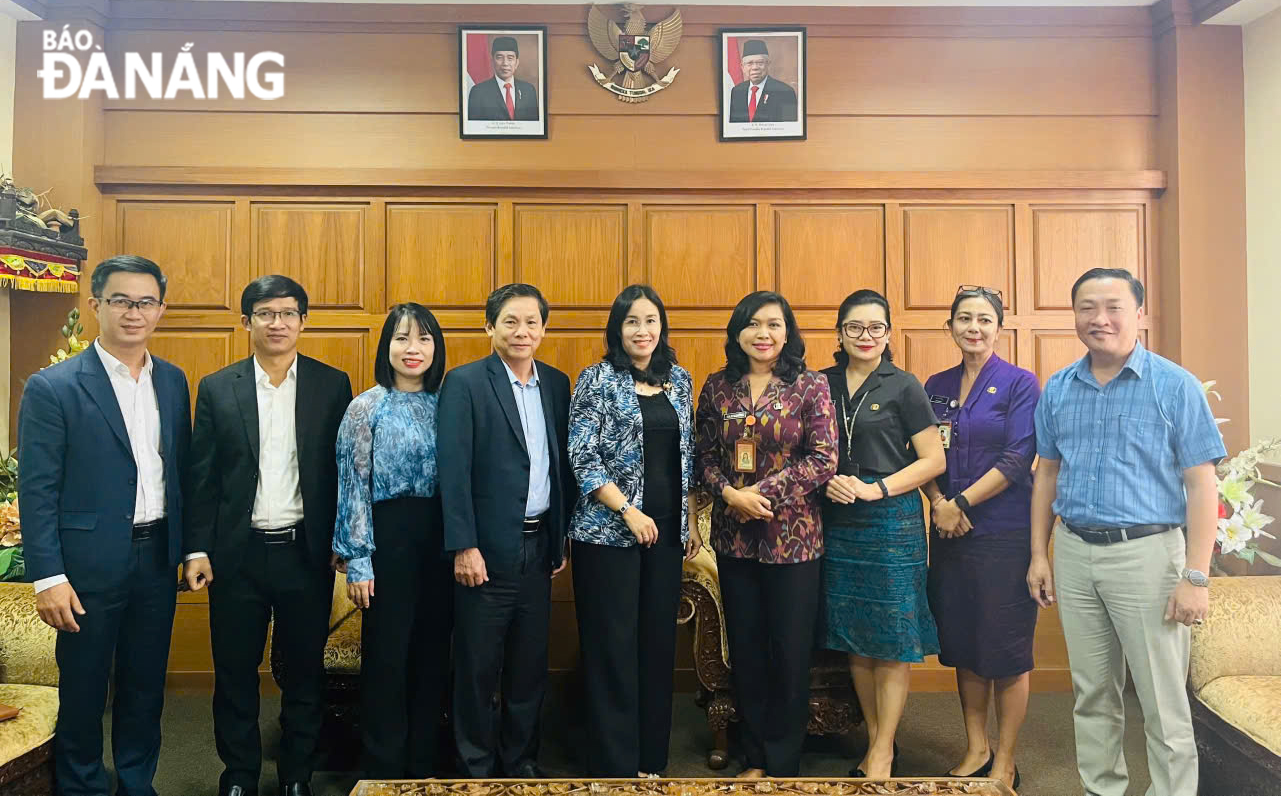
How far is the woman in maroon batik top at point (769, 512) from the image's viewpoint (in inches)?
94.9

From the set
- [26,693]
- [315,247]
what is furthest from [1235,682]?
[315,247]

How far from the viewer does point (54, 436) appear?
6.93 ft

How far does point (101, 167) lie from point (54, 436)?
206 centimetres

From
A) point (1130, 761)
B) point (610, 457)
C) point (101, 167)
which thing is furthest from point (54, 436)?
point (1130, 761)

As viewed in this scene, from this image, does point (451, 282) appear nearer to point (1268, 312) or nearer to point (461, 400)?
point (461, 400)

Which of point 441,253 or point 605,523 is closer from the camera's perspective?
point 605,523

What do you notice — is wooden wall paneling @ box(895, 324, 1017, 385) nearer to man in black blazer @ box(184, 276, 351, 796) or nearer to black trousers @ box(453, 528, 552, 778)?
black trousers @ box(453, 528, 552, 778)

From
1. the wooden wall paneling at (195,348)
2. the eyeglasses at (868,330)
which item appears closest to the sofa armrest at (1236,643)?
the eyeglasses at (868,330)

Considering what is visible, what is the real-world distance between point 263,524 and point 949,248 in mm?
3229

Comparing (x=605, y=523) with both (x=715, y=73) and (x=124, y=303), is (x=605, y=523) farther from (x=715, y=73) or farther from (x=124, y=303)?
(x=715, y=73)

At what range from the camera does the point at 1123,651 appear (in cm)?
225

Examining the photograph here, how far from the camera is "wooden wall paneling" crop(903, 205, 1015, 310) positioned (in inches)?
146

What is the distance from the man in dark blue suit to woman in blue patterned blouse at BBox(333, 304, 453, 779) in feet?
1.77

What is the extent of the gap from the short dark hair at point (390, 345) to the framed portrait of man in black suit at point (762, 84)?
6.37ft
